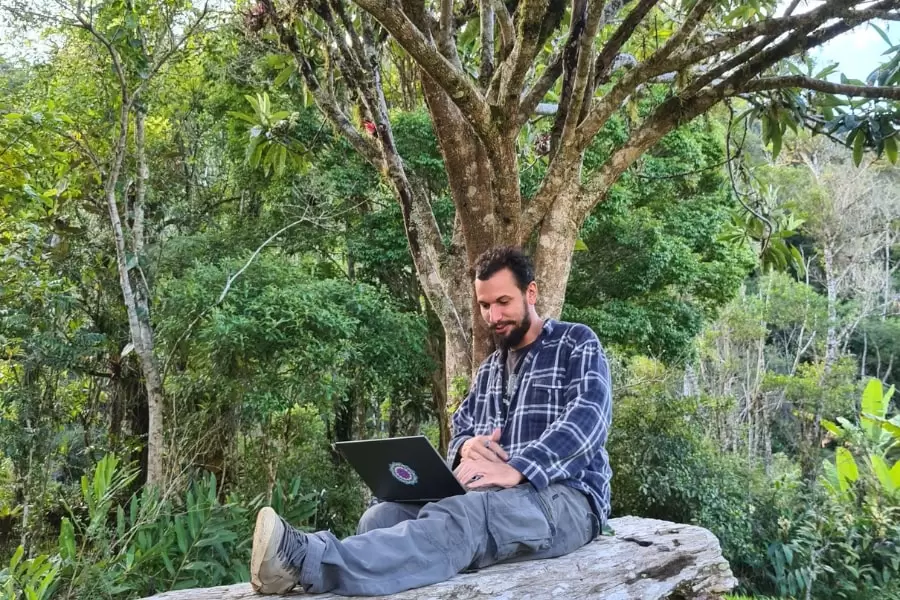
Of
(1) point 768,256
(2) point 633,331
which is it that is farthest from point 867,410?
(1) point 768,256

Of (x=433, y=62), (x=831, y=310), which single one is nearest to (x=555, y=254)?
(x=433, y=62)

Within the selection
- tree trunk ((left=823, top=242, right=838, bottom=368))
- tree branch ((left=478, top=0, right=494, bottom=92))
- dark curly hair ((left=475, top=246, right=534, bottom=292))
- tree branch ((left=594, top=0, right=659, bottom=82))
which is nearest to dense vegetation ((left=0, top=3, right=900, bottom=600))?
tree branch ((left=478, top=0, right=494, bottom=92))

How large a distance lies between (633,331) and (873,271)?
12.8 metres

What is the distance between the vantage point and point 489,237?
298cm

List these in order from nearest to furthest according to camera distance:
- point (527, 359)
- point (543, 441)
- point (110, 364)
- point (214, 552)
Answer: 1. point (543, 441)
2. point (527, 359)
3. point (214, 552)
4. point (110, 364)

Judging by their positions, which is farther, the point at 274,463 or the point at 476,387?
the point at 274,463

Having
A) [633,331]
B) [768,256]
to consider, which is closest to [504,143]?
[768,256]

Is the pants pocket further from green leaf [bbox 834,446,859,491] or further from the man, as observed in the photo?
green leaf [bbox 834,446,859,491]

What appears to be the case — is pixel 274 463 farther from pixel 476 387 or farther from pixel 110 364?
pixel 476 387

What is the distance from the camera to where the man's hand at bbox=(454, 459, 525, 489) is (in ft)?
→ 6.63

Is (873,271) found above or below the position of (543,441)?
above

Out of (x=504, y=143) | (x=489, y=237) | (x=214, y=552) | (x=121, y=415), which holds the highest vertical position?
(x=504, y=143)

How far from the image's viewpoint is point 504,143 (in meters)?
2.80

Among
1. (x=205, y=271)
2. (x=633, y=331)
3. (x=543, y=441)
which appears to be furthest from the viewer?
(x=633, y=331)
